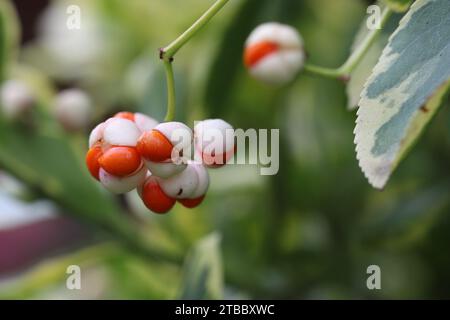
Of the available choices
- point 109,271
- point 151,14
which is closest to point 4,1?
point 151,14

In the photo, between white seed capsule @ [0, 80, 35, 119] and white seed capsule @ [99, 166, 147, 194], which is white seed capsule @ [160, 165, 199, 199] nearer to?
Answer: white seed capsule @ [99, 166, 147, 194]

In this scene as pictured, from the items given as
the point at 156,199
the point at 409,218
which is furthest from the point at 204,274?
the point at 409,218

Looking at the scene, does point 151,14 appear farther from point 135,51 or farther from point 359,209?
point 359,209

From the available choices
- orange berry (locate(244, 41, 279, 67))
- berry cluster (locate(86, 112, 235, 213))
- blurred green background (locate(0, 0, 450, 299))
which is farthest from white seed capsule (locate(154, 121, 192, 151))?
blurred green background (locate(0, 0, 450, 299))

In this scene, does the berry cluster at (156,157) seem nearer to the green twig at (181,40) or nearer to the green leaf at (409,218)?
the green twig at (181,40)

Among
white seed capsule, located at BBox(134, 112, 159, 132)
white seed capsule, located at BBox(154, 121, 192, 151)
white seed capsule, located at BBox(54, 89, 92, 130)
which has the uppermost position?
white seed capsule, located at BBox(54, 89, 92, 130)

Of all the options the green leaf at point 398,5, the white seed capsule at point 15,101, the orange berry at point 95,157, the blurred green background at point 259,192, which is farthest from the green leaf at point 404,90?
the white seed capsule at point 15,101

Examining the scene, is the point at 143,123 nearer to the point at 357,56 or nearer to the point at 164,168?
the point at 164,168

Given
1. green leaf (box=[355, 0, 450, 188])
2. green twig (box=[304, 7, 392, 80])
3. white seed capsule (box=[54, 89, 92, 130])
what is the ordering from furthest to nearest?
white seed capsule (box=[54, 89, 92, 130])
green twig (box=[304, 7, 392, 80])
green leaf (box=[355, 0, 450, 188])
